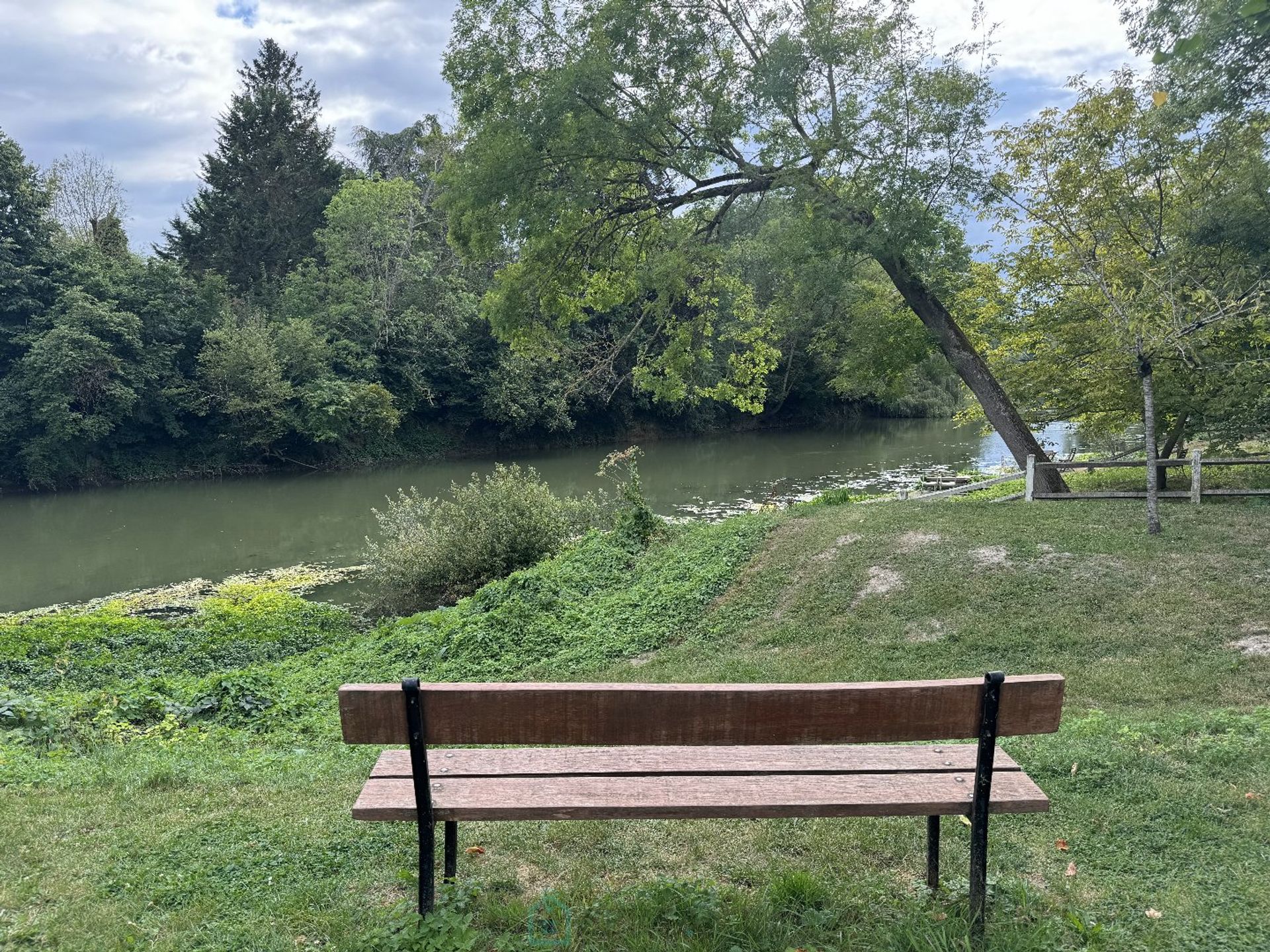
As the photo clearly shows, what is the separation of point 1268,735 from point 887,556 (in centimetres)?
557

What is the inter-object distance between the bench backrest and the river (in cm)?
1622

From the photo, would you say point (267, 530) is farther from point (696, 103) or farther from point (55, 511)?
point (696, 103)

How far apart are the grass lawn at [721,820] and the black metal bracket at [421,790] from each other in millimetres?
122

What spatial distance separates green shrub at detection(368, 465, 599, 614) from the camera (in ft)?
44.9

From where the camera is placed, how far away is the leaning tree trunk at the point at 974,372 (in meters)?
13.4

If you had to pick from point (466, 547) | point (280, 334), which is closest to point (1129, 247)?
point (466, 547)

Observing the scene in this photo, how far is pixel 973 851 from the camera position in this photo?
110 inches

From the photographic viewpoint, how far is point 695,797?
2.80m

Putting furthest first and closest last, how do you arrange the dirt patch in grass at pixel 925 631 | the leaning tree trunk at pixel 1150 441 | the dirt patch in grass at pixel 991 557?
the leaning tree trunk at pixel 1150 441 < the dirt patch in grass at pixel 991 557 < the dirt patch in grass at pixel 925 631

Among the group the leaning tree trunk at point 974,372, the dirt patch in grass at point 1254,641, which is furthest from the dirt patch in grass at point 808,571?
the dirt patch in grass at point 1254,641

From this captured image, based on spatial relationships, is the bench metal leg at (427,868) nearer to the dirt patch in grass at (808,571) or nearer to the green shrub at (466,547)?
the dirt patch in grass at (808,571)

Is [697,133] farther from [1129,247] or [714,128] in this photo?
[1129,247]

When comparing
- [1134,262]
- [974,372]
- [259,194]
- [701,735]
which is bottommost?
[701,735]

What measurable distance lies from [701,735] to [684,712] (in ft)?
0.34
